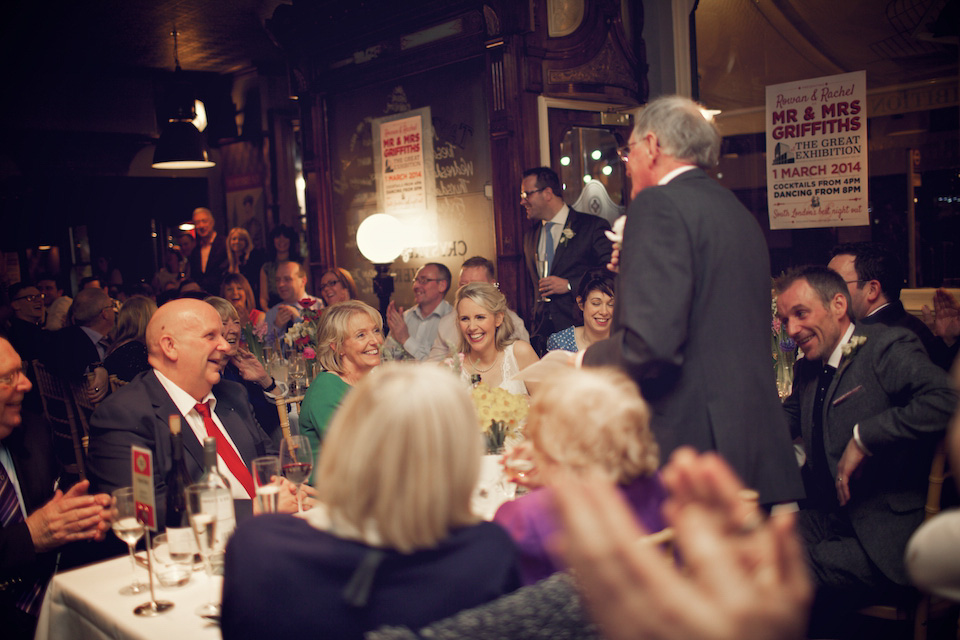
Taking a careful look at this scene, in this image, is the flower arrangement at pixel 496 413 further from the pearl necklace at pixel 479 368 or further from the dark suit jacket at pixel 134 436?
the pearl necklace at pixel 479 368

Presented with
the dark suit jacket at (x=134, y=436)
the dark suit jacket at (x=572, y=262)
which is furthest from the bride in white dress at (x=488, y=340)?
the dark suit jacket at (x=134, y=436)

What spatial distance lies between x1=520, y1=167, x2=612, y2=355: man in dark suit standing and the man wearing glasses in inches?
28.7

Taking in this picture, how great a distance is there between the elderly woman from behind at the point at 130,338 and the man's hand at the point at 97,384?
0.39 ft

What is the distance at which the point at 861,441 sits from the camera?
2.43 metres

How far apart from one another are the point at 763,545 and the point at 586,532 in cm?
17

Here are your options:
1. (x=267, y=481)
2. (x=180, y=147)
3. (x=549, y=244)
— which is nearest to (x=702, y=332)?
(x=267, y=481)

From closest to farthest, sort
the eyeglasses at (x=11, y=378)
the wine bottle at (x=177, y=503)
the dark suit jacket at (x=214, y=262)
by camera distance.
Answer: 1. the wine bottle at (x=177, y=503)
2. the eyeglasses at (x=11, y=378)
3. the dark suit jacket at (x=214, y=262)

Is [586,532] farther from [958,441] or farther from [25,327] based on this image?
[25,327]

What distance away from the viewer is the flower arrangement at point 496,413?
2.32 meters

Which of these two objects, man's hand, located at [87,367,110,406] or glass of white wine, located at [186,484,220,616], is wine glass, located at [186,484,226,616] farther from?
man's hand, located at [87,367,110,406]

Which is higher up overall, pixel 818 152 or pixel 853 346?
pixel 818 152

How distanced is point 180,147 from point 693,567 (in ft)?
25.3

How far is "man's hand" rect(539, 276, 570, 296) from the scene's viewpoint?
4.97 metres

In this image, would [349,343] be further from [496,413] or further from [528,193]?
[528,193]
